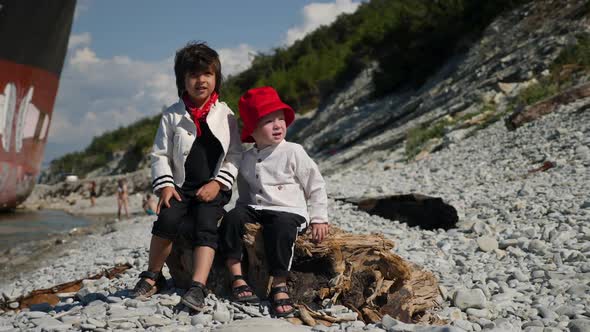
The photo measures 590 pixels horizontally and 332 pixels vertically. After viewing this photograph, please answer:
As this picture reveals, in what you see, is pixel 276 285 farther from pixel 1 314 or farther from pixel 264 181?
pixel 1 314

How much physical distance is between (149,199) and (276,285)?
→ 16053 mm

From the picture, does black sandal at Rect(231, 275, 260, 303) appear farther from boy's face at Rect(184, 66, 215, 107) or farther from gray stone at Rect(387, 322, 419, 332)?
boy's face at Rect(184, 66, 215, 107)

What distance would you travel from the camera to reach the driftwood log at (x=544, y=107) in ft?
34.1

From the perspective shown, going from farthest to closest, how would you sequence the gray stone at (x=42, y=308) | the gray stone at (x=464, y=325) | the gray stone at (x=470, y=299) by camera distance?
1. the gray stone at (x=42, y=308)
2. the gray stone at (x=470, y=299)
3. the gray stone at (x=464, y=325)

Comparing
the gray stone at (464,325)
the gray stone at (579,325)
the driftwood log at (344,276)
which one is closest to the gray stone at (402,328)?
the driftwood log at (344,276)

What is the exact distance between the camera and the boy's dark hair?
10.8 feet

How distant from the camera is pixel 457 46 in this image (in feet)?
62.7

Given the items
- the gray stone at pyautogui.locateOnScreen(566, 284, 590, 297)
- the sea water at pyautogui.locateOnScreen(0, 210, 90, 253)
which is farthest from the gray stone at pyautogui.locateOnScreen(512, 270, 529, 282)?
the sea water at pyautogui.locateOnScreen(0, 210, 90, 253)

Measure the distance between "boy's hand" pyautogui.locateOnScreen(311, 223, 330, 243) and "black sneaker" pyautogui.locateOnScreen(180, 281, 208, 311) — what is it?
77cm

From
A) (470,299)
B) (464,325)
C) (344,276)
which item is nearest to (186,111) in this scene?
(344,276)

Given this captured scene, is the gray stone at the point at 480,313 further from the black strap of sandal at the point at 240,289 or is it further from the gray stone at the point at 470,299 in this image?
the black strap of sandal at the point at 240,289

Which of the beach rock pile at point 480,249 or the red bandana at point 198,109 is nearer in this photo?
the beach rock pile at point 480,249

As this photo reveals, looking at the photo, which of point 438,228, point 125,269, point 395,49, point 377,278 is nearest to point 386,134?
point 395,49

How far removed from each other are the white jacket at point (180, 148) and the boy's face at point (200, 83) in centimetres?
12
